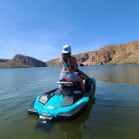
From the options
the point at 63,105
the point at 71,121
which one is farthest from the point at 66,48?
the point at 71,121

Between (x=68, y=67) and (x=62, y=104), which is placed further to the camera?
(x=68, y=67)

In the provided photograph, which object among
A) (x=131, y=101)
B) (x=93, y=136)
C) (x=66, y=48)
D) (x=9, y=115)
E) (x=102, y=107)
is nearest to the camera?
(x=93, y=136)

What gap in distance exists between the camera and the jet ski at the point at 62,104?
23.7 feet

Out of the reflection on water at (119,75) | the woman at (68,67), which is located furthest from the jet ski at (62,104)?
the reflection on water at (119,75)

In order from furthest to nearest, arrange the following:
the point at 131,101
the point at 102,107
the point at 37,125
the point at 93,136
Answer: the point at 131,101 < the point at 102,107 < the point at 37,125 < the point at 93,136

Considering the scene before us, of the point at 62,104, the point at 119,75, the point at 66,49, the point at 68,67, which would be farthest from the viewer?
the point at 119,75

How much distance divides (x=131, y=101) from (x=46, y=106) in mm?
5231

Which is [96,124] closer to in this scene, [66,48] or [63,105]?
[63,105]

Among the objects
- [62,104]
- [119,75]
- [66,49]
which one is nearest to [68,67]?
[66,49]

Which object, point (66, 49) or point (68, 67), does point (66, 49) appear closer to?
point (66, 49)

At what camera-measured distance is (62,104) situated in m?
7.71

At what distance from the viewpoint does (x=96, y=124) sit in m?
7.37

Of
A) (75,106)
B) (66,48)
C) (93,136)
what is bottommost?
(93,136)

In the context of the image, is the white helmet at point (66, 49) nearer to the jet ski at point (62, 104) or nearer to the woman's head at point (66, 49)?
the woman's head at point (66, 49)
